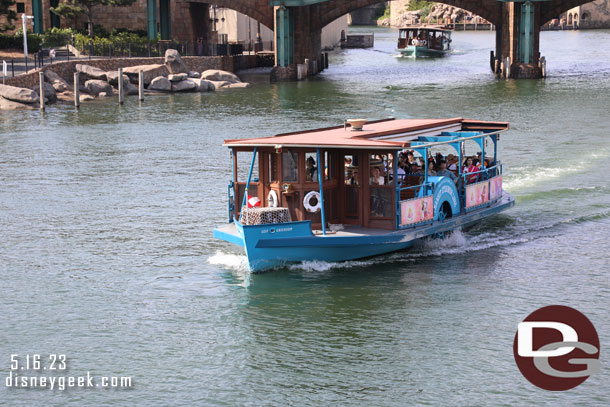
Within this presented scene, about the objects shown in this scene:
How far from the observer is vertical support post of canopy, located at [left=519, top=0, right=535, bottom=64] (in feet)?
252

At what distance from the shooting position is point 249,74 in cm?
8481

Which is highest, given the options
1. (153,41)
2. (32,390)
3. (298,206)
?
(153,41)

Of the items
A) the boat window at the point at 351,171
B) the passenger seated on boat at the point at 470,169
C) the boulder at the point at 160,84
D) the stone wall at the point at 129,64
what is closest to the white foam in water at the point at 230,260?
the boat window at the point at 351,171

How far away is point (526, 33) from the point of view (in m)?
76.9

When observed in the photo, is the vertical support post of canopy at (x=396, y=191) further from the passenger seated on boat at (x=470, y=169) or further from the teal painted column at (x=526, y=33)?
the teal painted column at (x=526, y=33)

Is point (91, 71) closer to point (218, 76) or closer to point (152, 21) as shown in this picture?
point (218, 76)

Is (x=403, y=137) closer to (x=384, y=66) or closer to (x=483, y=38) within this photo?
(x=384, y=66)

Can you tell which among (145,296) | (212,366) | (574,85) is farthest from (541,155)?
(574,85)

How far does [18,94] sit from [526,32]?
4040 centimetres

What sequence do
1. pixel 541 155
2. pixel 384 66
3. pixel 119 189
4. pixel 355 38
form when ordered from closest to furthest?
1. pixel 119 189
2. pixel 541 155
3. pixel 384 66
4. pixel 355 38

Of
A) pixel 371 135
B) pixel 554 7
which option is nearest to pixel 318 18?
pixel 554 7

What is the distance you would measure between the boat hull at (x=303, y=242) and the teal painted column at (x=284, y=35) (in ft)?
183

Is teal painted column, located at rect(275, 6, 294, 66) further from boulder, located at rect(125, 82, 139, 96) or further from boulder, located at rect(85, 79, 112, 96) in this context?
boulder, located at rect(85, 79, 112, 96)

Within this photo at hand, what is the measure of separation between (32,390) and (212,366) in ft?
11.4
